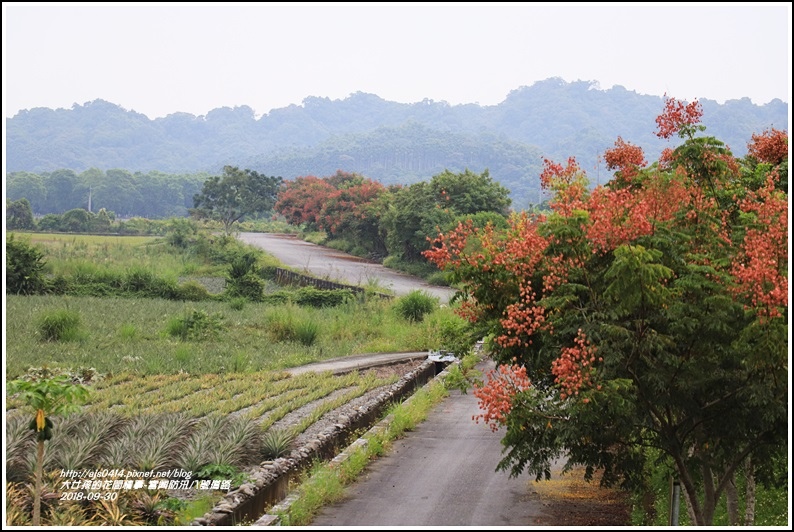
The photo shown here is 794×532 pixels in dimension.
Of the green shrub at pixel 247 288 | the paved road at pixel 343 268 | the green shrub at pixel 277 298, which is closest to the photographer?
the green shrub at pixel 277 298

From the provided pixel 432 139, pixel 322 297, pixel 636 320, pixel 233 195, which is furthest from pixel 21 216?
pixel 432 139

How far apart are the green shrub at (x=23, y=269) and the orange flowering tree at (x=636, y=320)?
987 inches

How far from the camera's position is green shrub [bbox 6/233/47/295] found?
29.5 metres

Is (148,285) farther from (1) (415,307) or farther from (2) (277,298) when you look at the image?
(1) (415,307)

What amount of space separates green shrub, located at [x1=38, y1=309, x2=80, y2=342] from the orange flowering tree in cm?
1630

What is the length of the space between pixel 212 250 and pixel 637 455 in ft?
130

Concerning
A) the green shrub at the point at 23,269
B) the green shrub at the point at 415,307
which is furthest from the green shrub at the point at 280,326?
the green shrub at the point at 23,269

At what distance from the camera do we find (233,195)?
2771 inches

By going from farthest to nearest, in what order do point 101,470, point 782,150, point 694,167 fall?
point 101,470 → point 782,150 → point 694,167

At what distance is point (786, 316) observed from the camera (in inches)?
241

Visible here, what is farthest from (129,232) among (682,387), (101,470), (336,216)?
(682,387)

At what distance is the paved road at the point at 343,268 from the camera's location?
3606cm

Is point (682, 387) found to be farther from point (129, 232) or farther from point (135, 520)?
point (129, 232)

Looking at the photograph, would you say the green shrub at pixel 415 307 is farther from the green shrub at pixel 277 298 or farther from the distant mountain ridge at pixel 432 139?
the distant mountain ridge at pixel 432 139
